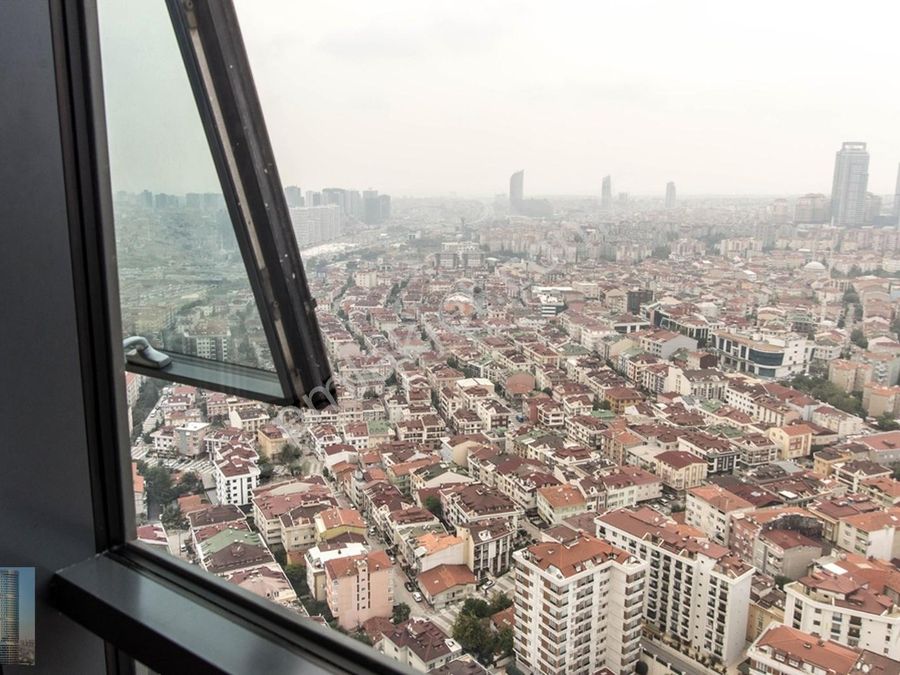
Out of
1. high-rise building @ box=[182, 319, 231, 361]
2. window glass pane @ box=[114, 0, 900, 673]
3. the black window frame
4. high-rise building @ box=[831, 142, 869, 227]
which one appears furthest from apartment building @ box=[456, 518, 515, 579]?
high-rise building @ box=[831, 142, 869, 227]

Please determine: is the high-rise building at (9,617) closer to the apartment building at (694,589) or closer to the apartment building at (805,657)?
the apartment building at (694,589)

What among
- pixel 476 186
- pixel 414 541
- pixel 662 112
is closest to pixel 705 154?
pixel 662 112

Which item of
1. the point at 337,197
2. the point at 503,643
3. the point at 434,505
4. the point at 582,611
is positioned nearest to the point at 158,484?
the point at 434,505

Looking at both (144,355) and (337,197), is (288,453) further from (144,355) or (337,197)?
(337,197)

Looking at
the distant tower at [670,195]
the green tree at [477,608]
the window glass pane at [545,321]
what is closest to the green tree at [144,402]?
the window glass pane at [545,321]

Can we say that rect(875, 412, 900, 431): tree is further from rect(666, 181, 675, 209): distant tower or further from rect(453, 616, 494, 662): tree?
rect(453, 616, 494, 662): tree
